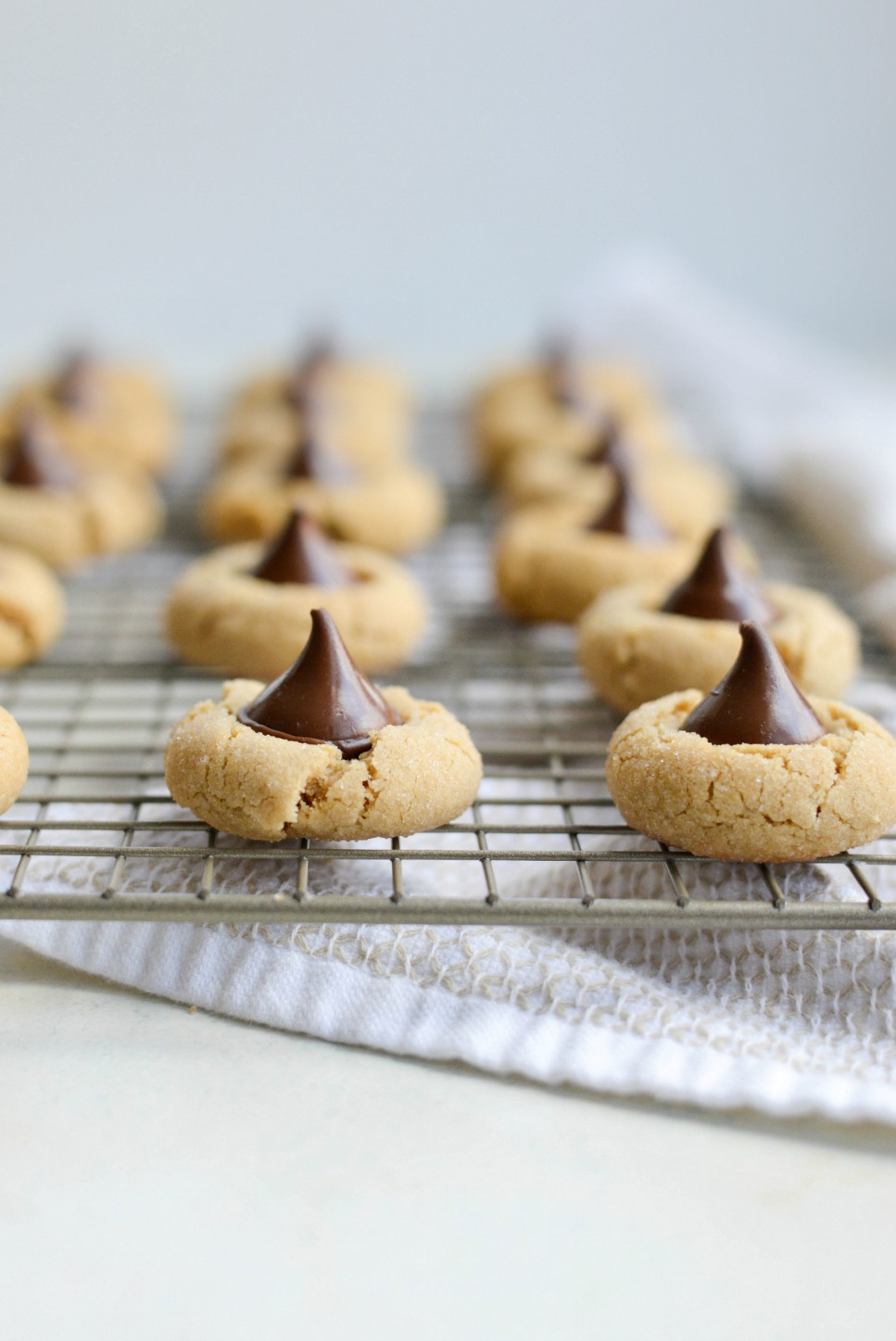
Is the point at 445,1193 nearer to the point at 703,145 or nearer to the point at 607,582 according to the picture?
the point at 607,582

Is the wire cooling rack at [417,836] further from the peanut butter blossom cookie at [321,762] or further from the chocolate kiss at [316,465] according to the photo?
the chocolate kiss at [316,465]

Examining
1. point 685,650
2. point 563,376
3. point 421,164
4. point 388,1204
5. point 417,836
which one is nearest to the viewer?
point 388,1204

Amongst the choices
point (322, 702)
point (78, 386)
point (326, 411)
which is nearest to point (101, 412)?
point (78, 386)

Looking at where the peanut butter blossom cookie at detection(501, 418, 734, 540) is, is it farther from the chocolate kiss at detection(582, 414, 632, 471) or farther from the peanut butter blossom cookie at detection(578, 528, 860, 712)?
the peanut butter blossom cookie at detection(578, 528, 860, 712)

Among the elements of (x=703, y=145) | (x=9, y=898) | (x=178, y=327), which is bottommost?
(x=178, y=327)

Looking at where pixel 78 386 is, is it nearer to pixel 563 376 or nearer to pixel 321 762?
pixel 563 376

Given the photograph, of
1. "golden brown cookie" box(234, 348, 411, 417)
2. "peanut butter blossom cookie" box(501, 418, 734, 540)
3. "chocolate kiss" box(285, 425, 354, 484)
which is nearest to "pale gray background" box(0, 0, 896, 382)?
"golden brown cookie" box(234, 348, 411, 417)

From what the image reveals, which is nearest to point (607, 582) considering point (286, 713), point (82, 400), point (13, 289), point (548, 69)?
point (286, 713)
